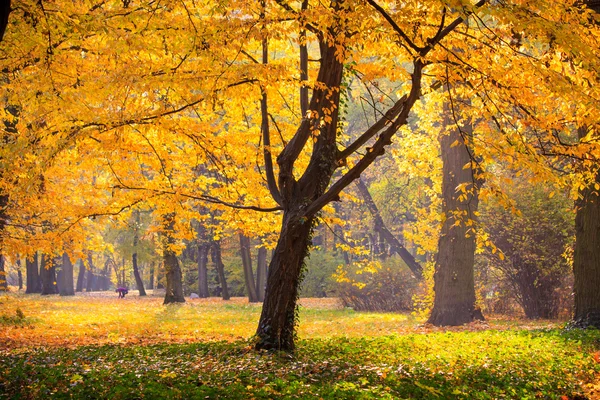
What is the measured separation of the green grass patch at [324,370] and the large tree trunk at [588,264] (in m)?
1.72

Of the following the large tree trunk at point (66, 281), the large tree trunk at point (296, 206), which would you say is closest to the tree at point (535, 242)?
the large tree trunk at point (296, 206)

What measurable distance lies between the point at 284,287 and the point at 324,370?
1912 mm

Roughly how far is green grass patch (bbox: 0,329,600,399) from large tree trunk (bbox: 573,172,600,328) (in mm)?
1722

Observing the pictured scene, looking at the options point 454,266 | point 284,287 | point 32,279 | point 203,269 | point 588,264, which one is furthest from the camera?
point 32,279

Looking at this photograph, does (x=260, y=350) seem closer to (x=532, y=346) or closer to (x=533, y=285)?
(x=532, y=346)

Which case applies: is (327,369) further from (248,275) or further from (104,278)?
(104,278)

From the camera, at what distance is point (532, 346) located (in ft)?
33.0

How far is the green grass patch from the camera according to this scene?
6.11m

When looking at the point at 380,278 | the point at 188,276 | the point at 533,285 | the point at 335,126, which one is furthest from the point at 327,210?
the point at 188,276

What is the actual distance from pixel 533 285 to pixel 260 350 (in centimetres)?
1323

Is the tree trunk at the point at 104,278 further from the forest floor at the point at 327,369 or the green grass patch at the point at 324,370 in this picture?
the green grass patch at the point at 324,370

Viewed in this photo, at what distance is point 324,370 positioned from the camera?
25.6ft

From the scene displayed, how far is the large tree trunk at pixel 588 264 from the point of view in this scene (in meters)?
12.6

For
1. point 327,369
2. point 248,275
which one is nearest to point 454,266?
point 327,369
